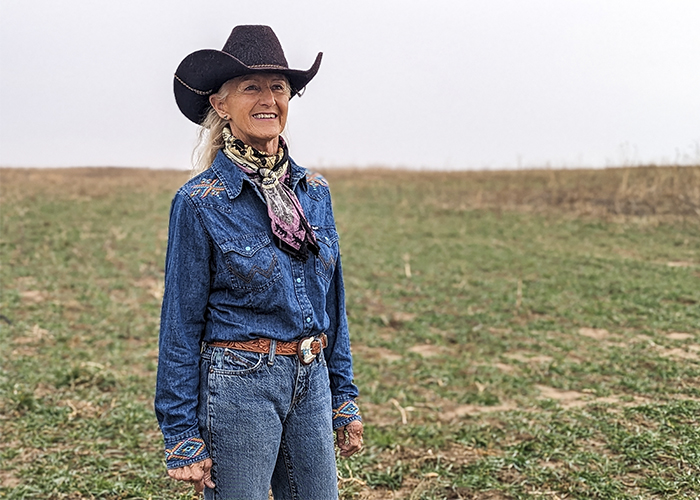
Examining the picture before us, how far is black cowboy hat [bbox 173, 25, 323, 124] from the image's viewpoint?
1974 millimetres

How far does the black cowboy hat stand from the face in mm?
33

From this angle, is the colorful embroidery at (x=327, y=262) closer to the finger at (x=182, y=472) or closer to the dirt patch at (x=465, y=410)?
the finger at (x=182, y=472)

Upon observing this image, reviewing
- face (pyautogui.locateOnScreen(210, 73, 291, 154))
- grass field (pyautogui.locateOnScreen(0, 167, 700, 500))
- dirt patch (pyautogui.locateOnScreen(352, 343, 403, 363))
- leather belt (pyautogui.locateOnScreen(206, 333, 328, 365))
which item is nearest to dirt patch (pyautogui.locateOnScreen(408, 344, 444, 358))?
grass field (pyautogui.locateOnScreen(0, 167, 700, 500))

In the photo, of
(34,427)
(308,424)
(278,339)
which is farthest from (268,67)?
(34,427)

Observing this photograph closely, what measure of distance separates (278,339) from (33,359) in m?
4.86

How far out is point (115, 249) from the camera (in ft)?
38.1

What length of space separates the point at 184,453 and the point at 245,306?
0.43 metres

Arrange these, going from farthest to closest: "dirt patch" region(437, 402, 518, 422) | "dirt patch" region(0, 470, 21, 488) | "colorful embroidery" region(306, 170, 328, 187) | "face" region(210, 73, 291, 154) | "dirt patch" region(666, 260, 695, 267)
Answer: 1. "dirt patch" region(666, 260, 695, 267)
2. "dirt patch" region(437, 402, 518, 422)
3. "dirt patch" region(0, 470, 21, 488)
4. "colorful embroidery" region(306, 170, 328, 187)
5. "face" region(210, 73, 291, 154)

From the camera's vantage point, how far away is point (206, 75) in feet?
6.56

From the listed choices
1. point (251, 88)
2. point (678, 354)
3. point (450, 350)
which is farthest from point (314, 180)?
point (678, 354)

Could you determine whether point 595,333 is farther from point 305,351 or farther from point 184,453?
point 184,453

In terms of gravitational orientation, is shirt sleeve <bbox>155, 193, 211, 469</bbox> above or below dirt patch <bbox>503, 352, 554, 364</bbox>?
above

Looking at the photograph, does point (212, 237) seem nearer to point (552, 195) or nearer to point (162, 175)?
point (552, 195)

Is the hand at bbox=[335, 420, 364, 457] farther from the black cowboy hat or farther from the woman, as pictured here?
the black cowboy hat
